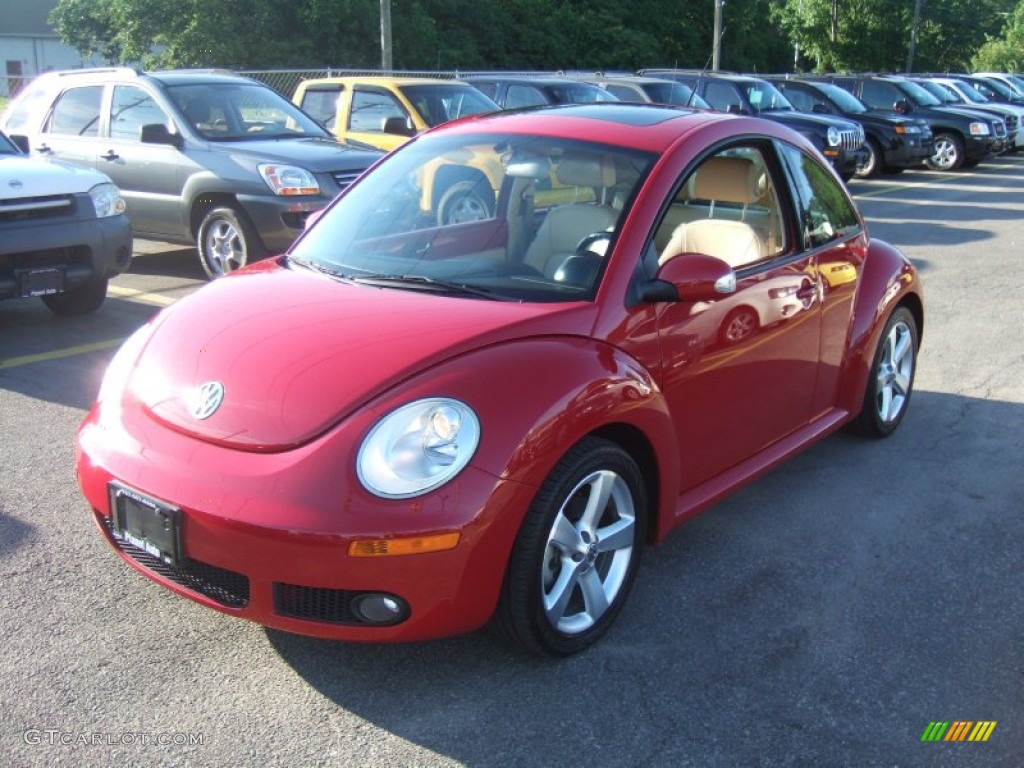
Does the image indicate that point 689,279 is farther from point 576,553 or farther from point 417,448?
point 417,448

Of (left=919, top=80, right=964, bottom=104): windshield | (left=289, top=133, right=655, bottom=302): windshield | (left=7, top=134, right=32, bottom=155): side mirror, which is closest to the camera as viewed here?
(left=289, top=133, right=655, bottom=302): windshield

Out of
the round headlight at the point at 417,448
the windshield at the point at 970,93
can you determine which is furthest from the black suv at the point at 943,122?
the round headlight at the point at 417,448

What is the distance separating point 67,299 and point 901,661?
251 inches

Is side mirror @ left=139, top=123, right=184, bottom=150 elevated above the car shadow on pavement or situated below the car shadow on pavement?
above

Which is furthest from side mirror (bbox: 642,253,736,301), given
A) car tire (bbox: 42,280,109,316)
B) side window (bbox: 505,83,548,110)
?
side window (bbox: 505,83,548,110)

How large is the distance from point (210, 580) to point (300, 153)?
6.66 m

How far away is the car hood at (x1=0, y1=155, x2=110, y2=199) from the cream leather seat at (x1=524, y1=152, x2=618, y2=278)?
175 inches

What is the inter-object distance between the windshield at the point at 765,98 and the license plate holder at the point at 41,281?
13632 mm

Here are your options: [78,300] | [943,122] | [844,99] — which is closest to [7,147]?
[78,300]

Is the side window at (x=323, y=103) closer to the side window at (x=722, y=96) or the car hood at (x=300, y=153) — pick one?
the car hood at (x=300, y=153)

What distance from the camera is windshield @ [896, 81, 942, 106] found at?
22.2 metres

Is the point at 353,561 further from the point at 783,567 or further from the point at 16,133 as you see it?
the point at 16,133

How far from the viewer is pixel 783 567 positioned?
410cm

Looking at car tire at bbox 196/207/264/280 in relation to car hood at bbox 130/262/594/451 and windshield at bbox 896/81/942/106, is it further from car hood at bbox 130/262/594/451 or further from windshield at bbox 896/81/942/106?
windshield at bbox 896/81/942/106
